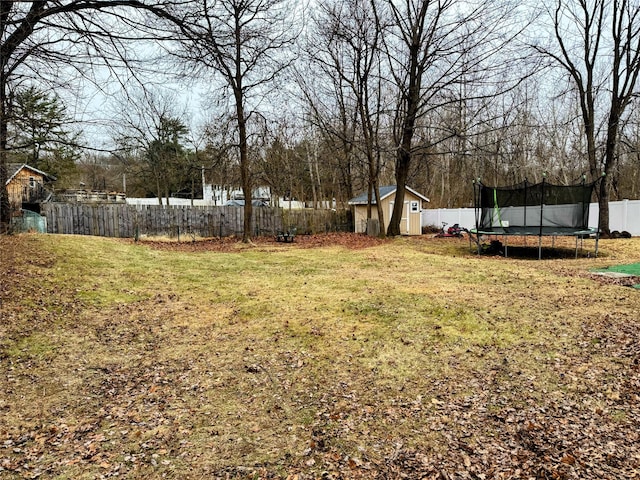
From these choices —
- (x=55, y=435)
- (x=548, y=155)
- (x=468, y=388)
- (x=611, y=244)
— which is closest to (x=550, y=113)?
(x=548, y=155)

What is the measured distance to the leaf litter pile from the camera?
2277mm

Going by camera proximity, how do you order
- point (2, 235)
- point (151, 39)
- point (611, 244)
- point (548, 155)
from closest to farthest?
1. point (151, 39)
2. point (2, 235)
3. point (611, 244)
4. point (548, 155)

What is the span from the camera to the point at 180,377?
3354 millimetres

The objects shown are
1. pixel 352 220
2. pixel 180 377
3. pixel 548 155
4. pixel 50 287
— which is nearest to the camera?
pixel 180 377

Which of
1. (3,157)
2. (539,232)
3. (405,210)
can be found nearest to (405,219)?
(405,210)

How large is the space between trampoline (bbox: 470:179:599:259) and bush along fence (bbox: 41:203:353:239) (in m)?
8.67

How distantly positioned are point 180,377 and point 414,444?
207 cm

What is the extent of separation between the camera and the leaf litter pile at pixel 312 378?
7.47ft

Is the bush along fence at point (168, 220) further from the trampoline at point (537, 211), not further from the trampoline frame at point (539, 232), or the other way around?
the trampoline frame at point (539, 232)

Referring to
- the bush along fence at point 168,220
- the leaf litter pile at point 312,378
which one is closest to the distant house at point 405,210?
the bush along fence at point 168,220

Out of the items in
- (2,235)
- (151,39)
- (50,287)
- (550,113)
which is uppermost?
(550,113)

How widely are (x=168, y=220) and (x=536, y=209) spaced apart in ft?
43.7

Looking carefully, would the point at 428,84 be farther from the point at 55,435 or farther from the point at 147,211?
the point at 55,435

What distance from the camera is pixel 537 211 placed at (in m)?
11.2
